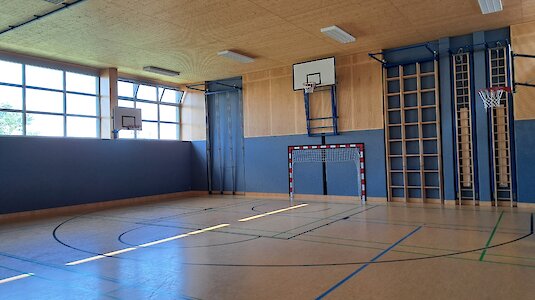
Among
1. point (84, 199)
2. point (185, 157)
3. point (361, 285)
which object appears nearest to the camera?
point (361, 285)

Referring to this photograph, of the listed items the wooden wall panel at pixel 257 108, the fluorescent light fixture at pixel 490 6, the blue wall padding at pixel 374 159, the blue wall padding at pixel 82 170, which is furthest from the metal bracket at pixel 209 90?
the fluorescent light fixture at pixel 490 6

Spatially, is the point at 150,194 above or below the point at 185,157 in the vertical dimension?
below

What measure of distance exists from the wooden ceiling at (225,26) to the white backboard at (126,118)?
57.3 inches

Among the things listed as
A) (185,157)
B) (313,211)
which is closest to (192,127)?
(185,157)

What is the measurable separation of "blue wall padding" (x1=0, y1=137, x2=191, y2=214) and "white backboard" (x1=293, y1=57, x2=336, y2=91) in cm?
512

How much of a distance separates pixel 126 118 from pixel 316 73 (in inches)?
228

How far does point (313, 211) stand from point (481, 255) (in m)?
4.50

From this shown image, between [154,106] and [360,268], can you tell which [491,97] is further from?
[154,106]

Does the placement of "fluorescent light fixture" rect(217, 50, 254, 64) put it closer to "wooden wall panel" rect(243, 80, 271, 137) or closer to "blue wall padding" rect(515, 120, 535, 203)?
"wooden wall panel" rect(243, 80, 271, 137)

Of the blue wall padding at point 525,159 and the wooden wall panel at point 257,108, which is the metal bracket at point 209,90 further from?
the blue wall padding at point 525,159

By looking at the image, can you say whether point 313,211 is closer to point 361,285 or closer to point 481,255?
point 481,255

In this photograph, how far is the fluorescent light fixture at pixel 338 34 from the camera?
8480mm

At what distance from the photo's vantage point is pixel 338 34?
8.84 metres

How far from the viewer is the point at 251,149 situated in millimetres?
12891
